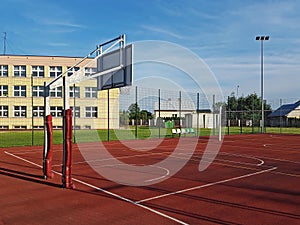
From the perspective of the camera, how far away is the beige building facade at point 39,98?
36281 mm

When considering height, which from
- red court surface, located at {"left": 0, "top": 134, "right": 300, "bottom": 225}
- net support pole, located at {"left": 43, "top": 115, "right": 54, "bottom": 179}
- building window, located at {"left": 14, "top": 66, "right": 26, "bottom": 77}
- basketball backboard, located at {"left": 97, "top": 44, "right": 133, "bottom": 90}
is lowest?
red court surface, located at {"left": 0, "top": 134, "right": 300, "bottom": 225}

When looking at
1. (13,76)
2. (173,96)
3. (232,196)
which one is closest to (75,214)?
(232,196)

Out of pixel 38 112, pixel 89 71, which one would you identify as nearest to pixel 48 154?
pixel 89 71

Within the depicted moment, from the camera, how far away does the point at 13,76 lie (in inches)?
1652

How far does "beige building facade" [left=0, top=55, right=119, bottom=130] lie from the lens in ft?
119

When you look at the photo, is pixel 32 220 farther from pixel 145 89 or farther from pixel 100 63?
pixel 145 89

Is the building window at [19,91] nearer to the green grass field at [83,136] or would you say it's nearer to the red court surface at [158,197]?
the green grass field at [83,136]

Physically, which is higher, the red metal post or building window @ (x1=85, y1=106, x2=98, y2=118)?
building window @ (x1=85, y1=106, x2=98, y2=118)

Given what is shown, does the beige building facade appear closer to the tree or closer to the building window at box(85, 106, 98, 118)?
the building window at box(85, 106, 98, 118)

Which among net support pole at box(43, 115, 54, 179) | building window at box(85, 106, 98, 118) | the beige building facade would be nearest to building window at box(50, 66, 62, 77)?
the beige building facade

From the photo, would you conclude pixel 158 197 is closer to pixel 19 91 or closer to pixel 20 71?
pixel 19 91

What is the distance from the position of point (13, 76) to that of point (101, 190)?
38472 mm

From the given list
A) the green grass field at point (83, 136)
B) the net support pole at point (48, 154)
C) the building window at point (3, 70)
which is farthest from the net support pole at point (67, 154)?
the building window at point (3, 70)

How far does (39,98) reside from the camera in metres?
39.0
